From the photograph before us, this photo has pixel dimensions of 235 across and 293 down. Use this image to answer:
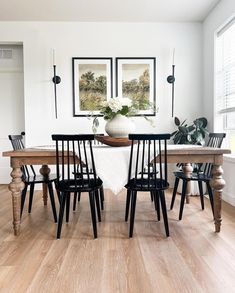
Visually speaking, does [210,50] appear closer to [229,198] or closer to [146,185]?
[229,198]

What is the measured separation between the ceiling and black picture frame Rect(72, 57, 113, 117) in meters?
0.64

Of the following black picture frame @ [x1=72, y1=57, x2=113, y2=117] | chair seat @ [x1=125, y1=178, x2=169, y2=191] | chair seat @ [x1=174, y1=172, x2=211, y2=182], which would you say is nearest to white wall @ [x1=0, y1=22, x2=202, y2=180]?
black picture frame @ [x1=72, y1=57, x2=113, y2=117]

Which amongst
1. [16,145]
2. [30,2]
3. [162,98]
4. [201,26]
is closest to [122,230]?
[16,145]

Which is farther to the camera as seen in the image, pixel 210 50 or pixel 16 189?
pixel 210 50

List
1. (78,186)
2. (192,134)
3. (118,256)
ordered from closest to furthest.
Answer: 1. (118,256)
2. (78,186)
3. (192,134)

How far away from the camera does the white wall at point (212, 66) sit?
3592mm

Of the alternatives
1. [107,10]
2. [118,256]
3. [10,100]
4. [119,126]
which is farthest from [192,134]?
[10,100]

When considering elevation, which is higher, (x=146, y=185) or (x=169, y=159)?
(x=169, y=159)

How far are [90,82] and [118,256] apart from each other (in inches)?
125

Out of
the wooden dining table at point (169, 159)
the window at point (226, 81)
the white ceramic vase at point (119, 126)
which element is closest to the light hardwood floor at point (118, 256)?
the wooden dining table at point (169, 159)

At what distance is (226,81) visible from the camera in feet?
13.1

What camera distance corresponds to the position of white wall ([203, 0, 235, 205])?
3592 millimetres

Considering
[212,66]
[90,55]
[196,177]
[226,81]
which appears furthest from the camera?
[90,55]

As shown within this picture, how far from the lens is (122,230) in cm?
262
